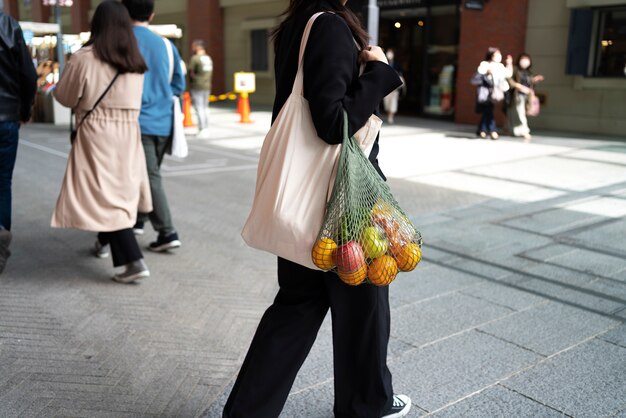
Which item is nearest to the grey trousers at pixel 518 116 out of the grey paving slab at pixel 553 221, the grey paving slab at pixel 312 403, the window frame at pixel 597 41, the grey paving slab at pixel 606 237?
the window frame at pixel 597 41

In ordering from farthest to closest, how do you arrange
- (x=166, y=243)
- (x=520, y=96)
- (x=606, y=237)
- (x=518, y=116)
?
(x=518, y=116), (x=520, y=96), (x=606, y=237), (x=166, y=243)

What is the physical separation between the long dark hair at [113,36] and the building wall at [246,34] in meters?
17.5

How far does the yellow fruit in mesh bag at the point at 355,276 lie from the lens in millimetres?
2109

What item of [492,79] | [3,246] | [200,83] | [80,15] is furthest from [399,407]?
[80,15]

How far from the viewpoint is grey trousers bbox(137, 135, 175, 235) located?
4949 millimetres

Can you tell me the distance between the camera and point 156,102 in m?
4.86

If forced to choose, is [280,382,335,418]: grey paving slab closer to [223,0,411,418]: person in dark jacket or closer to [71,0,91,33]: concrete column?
[223,0,411,418]: person in dark jacket

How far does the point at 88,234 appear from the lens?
5.72 m

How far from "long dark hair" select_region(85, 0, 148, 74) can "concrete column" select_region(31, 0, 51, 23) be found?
33661 millimetres

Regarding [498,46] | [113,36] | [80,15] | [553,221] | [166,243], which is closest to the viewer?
[113,36]

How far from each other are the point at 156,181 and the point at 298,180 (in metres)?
3.06

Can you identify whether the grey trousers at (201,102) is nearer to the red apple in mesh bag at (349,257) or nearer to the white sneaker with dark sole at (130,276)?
the white sneaker with dark sole at (130,276)

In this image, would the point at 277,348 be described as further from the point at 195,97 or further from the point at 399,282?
the point at 195,97

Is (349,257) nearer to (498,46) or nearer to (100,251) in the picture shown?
(100,251)
